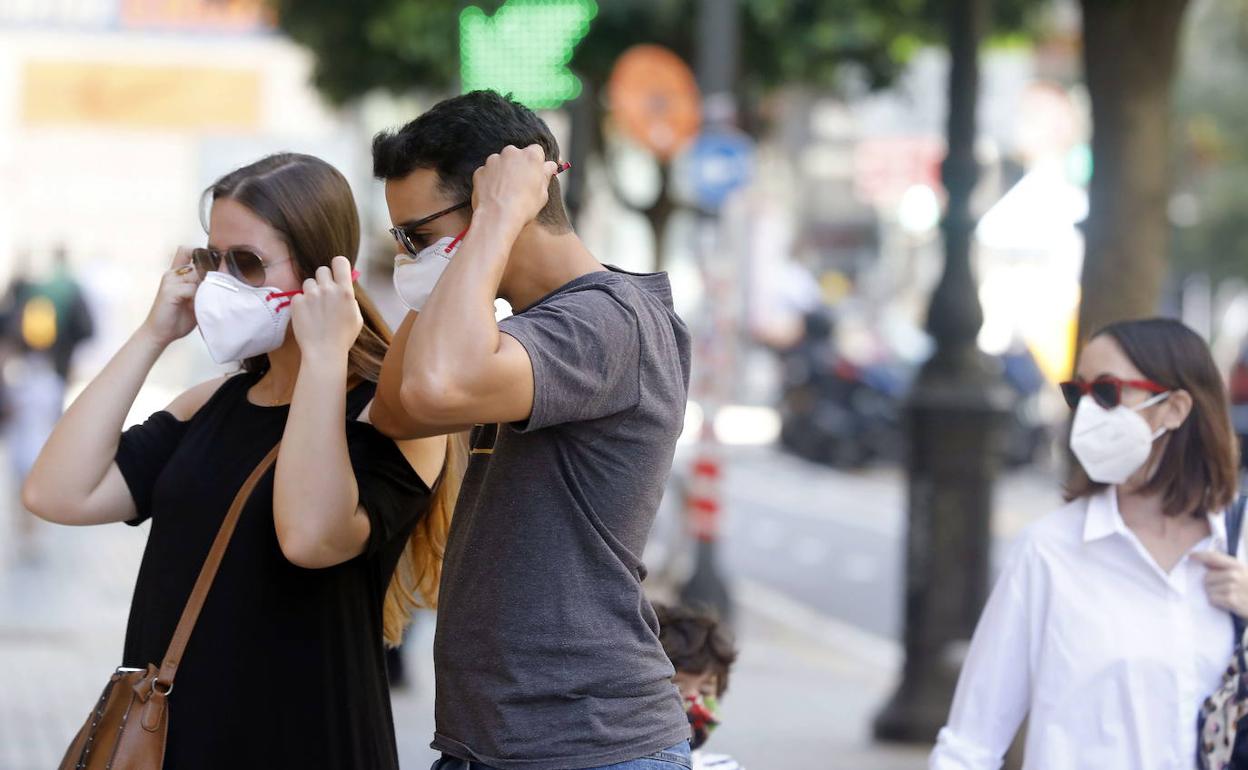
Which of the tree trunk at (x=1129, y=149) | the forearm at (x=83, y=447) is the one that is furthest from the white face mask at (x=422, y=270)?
the tree trunk at (x=1129, y=149)

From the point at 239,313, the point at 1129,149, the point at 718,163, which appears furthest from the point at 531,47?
the point at 239,313

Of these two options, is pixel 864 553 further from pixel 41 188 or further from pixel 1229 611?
pixel 41 188

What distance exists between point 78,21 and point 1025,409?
77.1 feet

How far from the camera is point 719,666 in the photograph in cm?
375

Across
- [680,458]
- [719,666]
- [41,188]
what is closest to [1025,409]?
[680,458]

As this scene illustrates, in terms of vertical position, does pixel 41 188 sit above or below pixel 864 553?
above

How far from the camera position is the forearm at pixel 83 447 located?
3.08m

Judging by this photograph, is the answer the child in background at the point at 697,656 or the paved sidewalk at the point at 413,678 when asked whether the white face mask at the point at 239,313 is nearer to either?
the child in background at the point at 697,656

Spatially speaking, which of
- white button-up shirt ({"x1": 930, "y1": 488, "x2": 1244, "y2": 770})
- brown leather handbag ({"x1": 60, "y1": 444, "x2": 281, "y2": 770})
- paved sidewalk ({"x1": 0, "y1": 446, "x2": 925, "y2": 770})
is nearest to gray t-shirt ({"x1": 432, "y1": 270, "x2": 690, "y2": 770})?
brown leather handbag ({"x1": 60, "y1": 444, "x2": 281, "y2": 770})

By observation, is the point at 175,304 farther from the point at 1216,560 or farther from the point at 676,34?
the point at 676,34

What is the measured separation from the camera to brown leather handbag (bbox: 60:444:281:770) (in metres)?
2.80

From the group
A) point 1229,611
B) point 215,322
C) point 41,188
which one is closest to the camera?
point 215,322

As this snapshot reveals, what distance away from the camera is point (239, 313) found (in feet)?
9.62

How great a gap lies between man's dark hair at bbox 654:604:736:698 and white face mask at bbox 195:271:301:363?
43.2 inches
